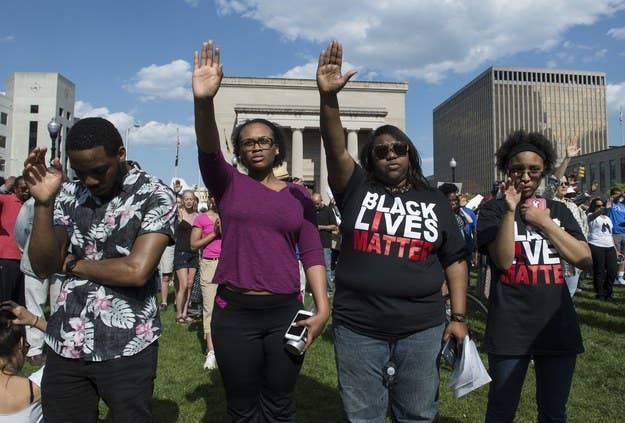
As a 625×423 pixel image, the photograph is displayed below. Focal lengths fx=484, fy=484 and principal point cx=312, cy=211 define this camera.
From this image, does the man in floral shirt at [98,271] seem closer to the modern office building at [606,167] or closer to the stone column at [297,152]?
the stone column at [297,152]

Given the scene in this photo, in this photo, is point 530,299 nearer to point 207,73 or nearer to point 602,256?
point 207,73

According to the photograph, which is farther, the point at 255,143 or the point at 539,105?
the point at 539,105

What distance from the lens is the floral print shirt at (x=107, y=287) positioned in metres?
2.24

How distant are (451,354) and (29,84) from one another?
3154 inches

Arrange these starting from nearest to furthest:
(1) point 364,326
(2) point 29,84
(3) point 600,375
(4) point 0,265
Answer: (1) point 364,326 < (3) point 600,375 < (4) point 0,265 < (2) point 29,84

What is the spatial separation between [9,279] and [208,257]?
257cm

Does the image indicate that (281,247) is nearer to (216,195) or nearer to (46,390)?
(216,195)

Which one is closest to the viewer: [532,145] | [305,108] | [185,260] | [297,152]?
[532,145]

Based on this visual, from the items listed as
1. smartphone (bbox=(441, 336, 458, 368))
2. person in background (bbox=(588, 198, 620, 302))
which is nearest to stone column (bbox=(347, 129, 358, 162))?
person in background (bbox=(588, 198, 620, 302))

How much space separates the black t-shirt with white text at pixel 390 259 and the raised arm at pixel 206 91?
79cm

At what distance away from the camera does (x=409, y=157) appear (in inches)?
114

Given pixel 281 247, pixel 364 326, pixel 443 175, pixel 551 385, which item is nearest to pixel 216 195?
pixel 281 247

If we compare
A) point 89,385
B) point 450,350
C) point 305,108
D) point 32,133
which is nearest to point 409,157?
point 450,350

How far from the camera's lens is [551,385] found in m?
2.80
